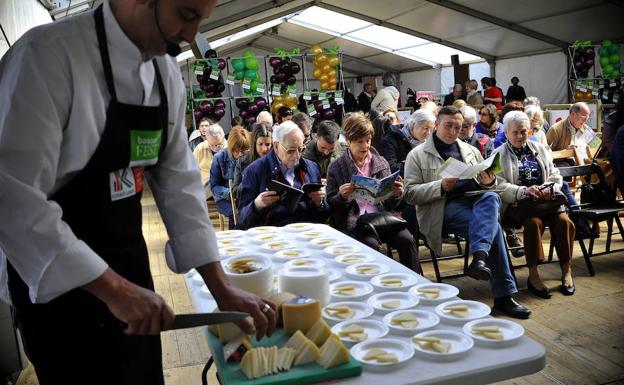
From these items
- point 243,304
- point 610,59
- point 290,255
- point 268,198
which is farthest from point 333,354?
point 610,59

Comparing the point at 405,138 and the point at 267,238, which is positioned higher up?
the point at 405,138

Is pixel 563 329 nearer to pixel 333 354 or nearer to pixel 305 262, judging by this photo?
pixel 305 262

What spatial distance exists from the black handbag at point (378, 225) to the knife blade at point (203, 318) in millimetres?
2472

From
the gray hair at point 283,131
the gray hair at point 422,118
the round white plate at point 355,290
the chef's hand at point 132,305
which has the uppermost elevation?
the gray hair at point 422,118

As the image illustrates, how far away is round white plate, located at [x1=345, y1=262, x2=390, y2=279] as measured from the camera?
81.7 inches

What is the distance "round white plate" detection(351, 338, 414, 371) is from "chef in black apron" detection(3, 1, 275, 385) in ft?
0.79

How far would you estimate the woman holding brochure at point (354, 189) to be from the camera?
3.76 m

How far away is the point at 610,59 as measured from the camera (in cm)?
1066

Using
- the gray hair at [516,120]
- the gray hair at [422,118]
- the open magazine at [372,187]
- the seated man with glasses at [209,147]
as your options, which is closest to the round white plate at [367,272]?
the open magazine at [372,187]

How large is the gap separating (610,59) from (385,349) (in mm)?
11028

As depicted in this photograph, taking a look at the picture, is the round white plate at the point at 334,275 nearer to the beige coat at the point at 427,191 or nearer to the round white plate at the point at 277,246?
the round white plate at the point at 277,246

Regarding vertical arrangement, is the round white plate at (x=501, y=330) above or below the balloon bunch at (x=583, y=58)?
below

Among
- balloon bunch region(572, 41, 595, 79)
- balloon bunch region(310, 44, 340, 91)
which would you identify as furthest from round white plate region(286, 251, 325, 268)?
balloon bunch region(572, 41, 595, 79)

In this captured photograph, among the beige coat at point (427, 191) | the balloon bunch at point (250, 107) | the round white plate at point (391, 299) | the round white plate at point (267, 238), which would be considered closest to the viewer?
the round white plate at point (391, 299)
